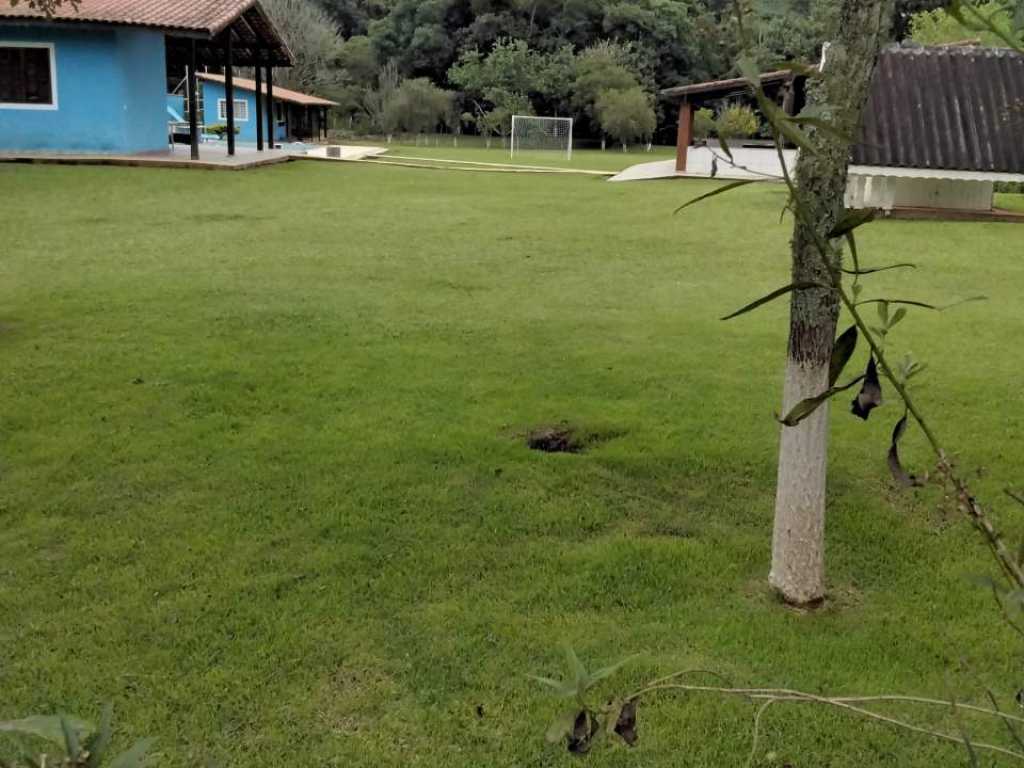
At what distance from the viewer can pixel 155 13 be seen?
2006 centimetres

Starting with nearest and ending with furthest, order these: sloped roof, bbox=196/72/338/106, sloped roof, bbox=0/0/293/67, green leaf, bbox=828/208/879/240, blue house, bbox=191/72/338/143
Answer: green leaf, bbox=828/208/879/240, sloped roof, bbox=0/0/293/67, sloped roof, bbox=196/72/338/106, blue house, bbox=191/72/338/143

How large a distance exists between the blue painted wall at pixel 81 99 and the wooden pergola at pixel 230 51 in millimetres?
1229

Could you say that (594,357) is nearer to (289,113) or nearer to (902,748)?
(902,748)

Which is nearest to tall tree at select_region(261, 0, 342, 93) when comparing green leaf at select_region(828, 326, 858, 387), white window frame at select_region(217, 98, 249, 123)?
white window frame at select_region(217, 98, 249, 123)

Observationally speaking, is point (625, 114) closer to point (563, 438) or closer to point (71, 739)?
point (563, 438)

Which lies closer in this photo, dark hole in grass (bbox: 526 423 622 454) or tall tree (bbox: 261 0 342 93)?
dark hole in grass (bbox: 526 423 622 454)

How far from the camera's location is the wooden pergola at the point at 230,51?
20156 millimetres

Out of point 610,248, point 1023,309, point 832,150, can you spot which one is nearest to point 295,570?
point 832,150

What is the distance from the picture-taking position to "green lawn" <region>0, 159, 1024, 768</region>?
3057 millimetres

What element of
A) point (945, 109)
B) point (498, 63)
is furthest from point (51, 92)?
point (498, 63)

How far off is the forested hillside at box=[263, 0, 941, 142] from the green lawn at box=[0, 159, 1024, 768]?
44198mm

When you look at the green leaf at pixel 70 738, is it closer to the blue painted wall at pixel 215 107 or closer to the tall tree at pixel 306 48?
the blue painted wall at pixel 215 107

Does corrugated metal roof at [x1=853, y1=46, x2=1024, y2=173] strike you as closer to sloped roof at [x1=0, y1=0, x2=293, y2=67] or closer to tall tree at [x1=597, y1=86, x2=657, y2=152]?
sloped roof at [x1=0, y1=0, x2=293, y2=67]

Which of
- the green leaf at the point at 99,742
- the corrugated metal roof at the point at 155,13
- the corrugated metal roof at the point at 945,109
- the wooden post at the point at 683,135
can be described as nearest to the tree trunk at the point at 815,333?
the green leaf at the point at 99,742
